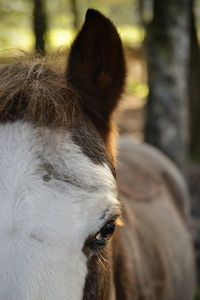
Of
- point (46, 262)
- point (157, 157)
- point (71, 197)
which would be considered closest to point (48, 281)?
point (46, 262)

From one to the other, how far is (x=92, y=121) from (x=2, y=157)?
0.55 metres

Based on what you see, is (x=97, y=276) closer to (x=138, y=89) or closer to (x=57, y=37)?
(x=57, y=37)

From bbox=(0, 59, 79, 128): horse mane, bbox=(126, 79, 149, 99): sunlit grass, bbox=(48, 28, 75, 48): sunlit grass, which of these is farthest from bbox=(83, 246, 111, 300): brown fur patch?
bbox=(126, 79, 149, 99): sunlit grass

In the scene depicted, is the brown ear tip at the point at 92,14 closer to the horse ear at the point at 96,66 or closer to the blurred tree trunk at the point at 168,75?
the horse ear at the point at 96,66

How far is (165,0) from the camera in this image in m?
4.85

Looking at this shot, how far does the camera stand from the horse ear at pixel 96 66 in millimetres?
1811

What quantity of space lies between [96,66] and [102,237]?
0.85 m

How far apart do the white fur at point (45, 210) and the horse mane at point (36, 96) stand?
0.06m

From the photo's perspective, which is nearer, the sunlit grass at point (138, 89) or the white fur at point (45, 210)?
the white fur at point (45, 210)

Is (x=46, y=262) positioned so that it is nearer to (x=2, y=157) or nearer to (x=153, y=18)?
(x=2, y=157)

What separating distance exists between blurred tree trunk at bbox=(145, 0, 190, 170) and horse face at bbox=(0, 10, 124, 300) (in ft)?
10.6

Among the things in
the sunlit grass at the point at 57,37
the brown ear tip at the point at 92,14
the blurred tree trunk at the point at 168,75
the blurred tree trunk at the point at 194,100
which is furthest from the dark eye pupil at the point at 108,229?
the blurred tree trunk at the point at 194,100

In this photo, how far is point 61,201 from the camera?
1.45m

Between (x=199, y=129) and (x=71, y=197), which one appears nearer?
(x=71, y=197)
